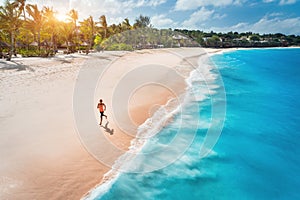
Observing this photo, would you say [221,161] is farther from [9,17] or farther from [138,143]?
[9,17]

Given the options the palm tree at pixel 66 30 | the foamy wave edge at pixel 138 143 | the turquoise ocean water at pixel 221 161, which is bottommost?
the turquoise ocean water at pixel 221 161

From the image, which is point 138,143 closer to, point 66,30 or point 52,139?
point 52,139

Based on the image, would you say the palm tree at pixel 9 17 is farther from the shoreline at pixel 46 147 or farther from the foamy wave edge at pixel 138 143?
the foamy wave edge at pixel 138 143

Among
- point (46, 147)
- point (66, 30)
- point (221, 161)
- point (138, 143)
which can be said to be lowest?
point (221, 161)

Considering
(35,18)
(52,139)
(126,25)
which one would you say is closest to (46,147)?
(52,139)

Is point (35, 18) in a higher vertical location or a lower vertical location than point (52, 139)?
higher

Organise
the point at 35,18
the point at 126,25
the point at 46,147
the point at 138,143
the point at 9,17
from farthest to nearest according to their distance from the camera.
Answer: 1. the point at 126,25
2. the point at 35,18
3. the point at 9,17
4. the point at 138,143
5. the point at 46,147

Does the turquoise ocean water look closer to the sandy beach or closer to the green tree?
the sandy beach

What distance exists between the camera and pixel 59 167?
6.77 meters

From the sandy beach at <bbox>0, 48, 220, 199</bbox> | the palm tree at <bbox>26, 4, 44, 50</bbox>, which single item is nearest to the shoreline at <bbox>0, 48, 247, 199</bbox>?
the sandy beach at <bbox>0, 48, 220, 199</bbox>

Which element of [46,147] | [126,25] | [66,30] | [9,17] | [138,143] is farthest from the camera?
[126,25]

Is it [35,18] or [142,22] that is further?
[142,22]

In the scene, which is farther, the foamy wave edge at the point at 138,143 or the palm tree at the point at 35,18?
the palm tree at the point at 35,18

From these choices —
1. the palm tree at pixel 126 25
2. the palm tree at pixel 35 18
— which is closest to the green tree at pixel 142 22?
the palm tree at pixel 126 25
